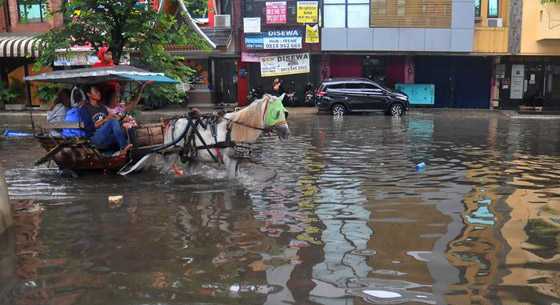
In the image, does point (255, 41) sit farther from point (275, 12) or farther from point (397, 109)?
point (397, 109)

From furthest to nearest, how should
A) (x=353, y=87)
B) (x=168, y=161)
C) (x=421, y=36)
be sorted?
1. (x=421, y=36)
2. (x=353, y=87)
3. (x=168, y=161)

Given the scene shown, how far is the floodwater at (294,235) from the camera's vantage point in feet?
13.9

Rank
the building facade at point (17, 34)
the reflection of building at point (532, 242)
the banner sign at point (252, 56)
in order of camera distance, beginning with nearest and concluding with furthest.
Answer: the reflection of building at point (532, 242) < the building facade at point (17, 34) < the banner sign at point (252, 56)

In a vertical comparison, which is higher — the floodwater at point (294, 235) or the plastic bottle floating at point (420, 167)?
the floodwater at point (294, 235)

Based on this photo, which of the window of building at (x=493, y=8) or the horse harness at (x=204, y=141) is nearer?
the horse harness at (x=204, y=141)

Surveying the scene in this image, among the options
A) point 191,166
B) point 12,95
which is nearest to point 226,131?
point 191,166

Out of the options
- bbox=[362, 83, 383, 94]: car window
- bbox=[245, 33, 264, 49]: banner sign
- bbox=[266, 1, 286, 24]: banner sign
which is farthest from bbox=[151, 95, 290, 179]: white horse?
bbox=[266, 1, 286, 24]: banner sign

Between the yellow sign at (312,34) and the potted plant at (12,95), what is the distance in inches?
649

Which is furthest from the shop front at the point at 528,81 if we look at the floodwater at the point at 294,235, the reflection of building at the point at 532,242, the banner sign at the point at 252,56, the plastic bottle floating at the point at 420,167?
the reflection of building at the point at 532,242

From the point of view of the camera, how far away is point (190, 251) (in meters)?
5.19

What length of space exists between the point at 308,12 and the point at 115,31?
17.1 metres

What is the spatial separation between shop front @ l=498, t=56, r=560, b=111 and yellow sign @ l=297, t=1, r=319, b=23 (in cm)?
1115

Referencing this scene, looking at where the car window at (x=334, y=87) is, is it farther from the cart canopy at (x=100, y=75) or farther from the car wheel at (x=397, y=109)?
the cart canopy at (x=100, y=75)

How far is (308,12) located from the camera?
26312 mm
